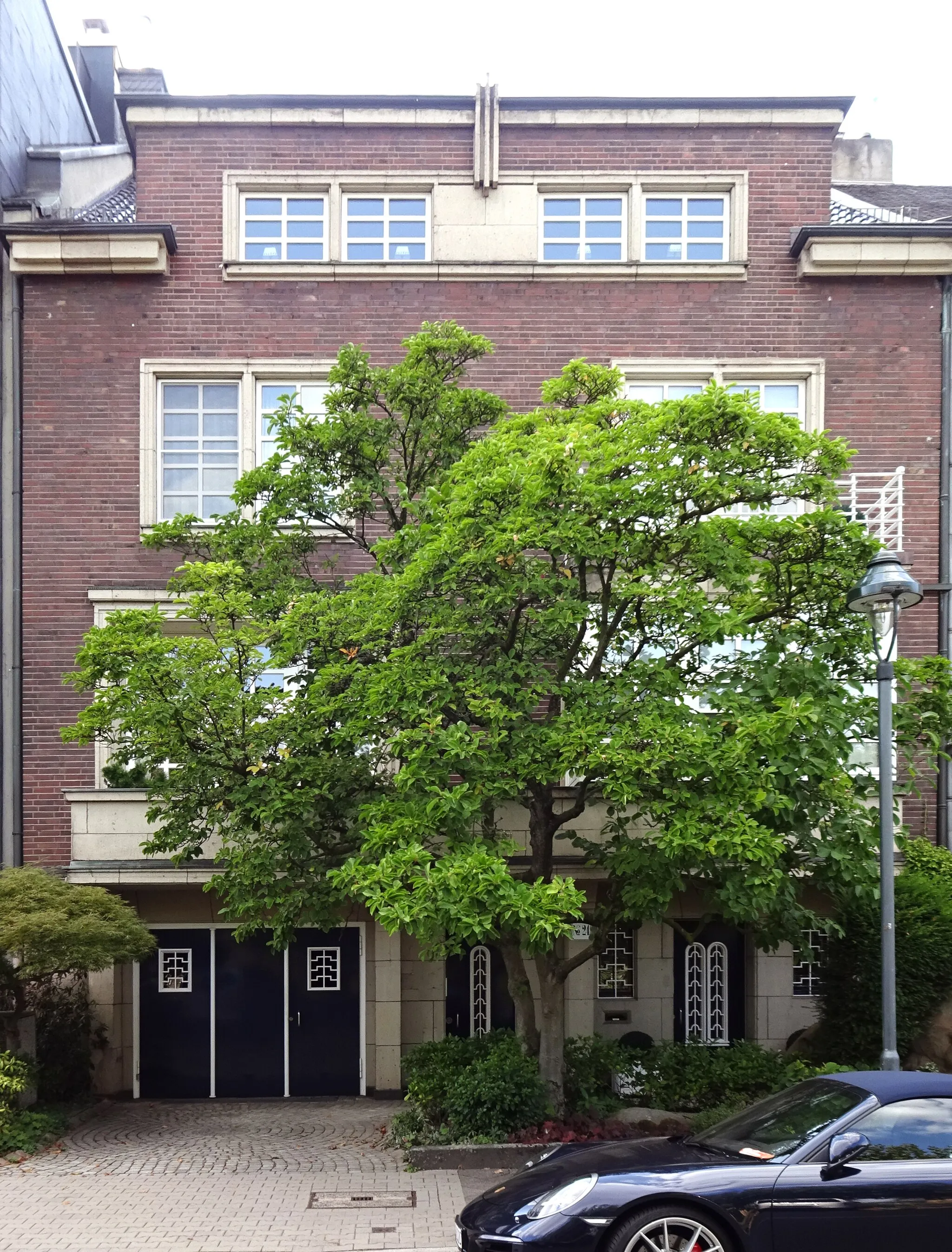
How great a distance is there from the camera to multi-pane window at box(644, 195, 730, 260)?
15.7 m

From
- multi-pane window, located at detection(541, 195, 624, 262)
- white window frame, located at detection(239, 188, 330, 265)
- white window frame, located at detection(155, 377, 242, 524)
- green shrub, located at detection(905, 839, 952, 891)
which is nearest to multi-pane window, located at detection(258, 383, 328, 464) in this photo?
white window frame, located at detection(155, 377, 242, 524)

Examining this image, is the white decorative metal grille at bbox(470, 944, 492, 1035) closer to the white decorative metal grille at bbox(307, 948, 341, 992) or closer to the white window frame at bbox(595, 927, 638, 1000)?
the white window frame at bbox(595, 927, 638, 1000)

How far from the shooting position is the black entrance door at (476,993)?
15320 mm

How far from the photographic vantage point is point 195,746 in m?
11.3

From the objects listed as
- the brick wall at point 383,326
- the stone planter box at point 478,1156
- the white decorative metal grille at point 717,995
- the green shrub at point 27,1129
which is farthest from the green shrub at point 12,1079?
the white decorative metal grille at point 717,995

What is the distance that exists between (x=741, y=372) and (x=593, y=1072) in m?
9.07

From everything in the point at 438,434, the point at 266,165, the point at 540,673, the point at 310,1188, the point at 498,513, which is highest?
the point at 266,165

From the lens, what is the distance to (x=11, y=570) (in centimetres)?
1499

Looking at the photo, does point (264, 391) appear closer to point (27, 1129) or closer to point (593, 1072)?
point (27, 1129)

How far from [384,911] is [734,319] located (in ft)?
32.7

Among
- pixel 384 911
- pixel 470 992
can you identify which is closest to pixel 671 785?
pixel 384 911

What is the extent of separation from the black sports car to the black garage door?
8.29 meters

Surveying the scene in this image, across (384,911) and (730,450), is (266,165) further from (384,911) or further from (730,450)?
(384,911)

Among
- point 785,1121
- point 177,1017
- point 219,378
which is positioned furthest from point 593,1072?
point 219,378
